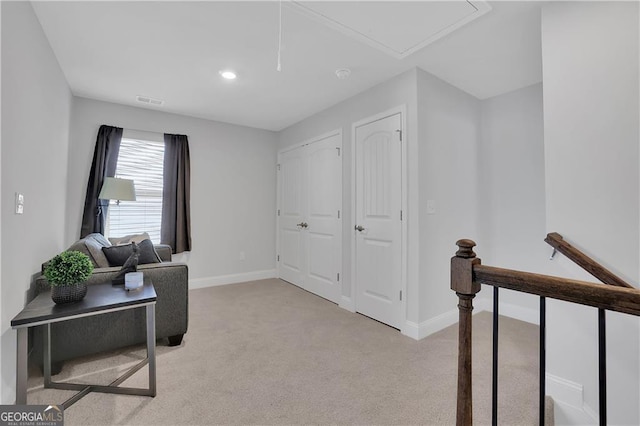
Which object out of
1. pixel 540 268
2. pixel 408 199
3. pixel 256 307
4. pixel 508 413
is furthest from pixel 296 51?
pixel 540 268

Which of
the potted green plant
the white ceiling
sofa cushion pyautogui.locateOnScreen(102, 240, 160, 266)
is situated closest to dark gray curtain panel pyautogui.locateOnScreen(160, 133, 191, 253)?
the white ceiling

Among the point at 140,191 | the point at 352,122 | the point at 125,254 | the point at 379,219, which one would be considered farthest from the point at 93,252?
the point at 352,122

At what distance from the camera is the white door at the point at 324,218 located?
3.60 m

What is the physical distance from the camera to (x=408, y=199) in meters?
2.72

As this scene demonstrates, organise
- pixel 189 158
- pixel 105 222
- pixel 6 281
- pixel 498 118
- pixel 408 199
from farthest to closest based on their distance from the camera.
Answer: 1. pixel 189 158
2. pixel 105 222
3. pixel 498 118
4. pixel 408 199
5. pixel 6 281

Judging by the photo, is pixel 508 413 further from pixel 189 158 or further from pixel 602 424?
pixel 189 158

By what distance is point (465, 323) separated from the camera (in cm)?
105

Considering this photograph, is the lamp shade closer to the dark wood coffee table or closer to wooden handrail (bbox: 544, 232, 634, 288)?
the dark wood coffee table

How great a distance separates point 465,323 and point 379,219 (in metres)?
2.00

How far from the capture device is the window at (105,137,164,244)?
3.71 m

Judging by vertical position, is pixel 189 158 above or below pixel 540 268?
above

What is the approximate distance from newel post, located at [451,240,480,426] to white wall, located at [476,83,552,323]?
2.52 meters

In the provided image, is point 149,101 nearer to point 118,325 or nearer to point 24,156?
point 24,156

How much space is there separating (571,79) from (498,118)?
1.61 meters
